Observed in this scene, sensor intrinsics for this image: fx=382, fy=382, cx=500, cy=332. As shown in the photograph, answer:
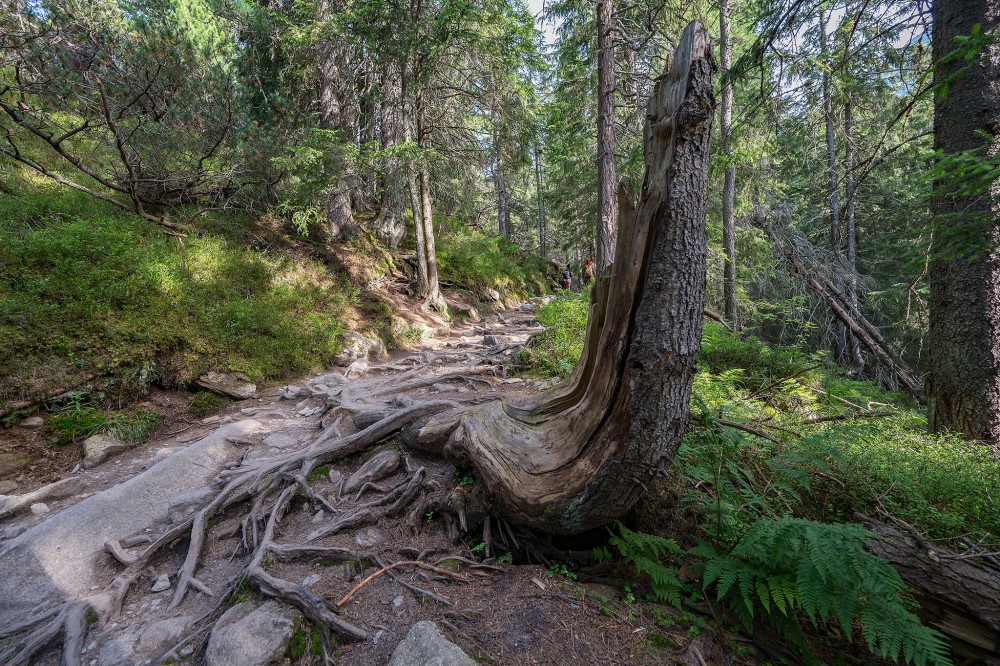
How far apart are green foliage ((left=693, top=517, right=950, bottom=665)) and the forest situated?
0.07 ft

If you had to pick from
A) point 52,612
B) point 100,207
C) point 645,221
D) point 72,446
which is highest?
point 100,207

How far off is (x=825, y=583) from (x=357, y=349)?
27.7 feet

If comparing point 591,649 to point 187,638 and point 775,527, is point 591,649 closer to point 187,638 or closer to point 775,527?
point 775,527

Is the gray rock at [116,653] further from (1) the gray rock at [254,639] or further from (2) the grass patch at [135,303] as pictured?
(2) the grass patch at [135,303]

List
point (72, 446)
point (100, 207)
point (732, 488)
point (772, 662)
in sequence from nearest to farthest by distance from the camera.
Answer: point (772, 662) → point (732, 488) → point (72, 446) → point (100, 207)

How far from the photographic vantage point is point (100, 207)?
26.2 ft

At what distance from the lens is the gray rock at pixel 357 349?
8.47 meters

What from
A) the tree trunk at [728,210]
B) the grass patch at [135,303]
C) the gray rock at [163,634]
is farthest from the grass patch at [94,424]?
the tree trunk at [728,210]

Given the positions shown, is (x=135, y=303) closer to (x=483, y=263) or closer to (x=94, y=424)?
(x=94, y=424)

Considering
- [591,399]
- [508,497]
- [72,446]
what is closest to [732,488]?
[591,399]

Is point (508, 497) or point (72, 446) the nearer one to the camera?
point (508, 497)

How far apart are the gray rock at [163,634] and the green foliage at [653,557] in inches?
123

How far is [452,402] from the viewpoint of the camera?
207 inches

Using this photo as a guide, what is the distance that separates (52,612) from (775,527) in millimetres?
5227
